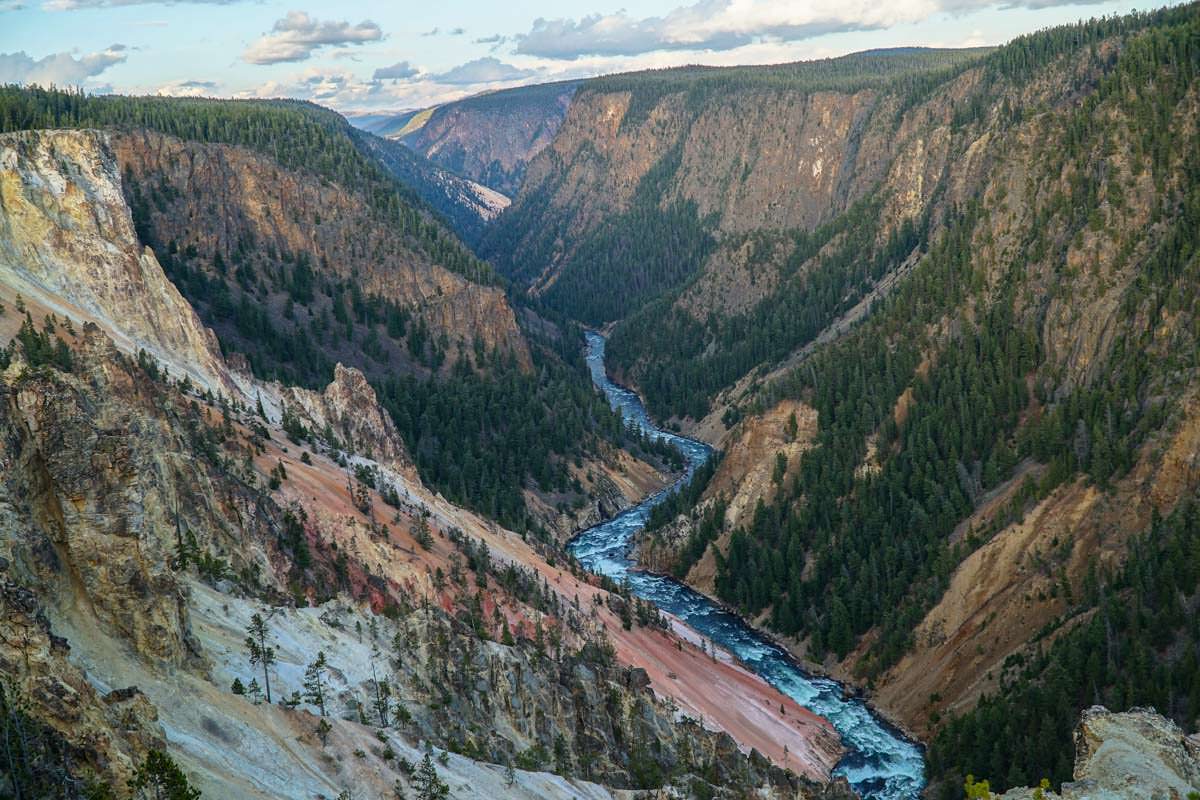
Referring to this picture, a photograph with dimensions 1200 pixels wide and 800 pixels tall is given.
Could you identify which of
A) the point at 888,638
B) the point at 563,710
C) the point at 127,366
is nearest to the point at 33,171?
the point at 127,366

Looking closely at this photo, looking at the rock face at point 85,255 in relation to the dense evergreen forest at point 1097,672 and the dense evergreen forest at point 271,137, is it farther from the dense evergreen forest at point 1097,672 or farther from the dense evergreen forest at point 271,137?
the dense evergreen forest at point 1097,672

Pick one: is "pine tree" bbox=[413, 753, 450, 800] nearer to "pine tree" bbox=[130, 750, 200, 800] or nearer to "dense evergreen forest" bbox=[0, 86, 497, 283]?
"pine tree" bbox=[130, 750, 200, 800]

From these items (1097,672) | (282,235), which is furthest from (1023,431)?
(282,235)

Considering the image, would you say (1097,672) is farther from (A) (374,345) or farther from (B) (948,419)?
(A) (374,345)

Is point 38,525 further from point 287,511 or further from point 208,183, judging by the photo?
point 208,183

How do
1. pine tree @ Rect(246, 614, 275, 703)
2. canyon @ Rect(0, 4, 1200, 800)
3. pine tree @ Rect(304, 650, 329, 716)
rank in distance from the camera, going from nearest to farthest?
canyon @ Rect(0, 4, 1200, 800) < pine tree @ Rect(246, 614, 275, 703) < pine tree @ Rect(304, 650, 329, 716)

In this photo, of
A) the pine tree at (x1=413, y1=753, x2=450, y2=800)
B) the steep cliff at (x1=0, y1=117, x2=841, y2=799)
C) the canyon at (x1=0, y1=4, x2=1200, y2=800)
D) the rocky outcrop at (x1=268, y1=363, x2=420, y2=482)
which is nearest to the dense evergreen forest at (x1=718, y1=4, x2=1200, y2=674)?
the canyon at (x1=0, y1=4, x2=1200, y2=800)
